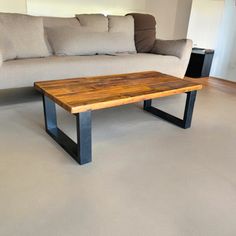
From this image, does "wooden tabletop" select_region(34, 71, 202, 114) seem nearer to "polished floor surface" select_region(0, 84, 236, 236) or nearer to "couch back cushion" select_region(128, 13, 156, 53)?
"polished floor surface" select_region(0, 84, 236, 236)

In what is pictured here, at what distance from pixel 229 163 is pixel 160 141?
0.48 m

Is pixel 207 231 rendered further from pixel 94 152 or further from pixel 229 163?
pixel 94 152

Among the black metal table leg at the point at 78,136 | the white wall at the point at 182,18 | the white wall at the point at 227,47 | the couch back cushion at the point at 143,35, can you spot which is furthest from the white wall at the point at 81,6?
the black metal table leg at the point at 78,136

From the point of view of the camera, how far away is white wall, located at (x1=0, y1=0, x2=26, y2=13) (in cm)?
328

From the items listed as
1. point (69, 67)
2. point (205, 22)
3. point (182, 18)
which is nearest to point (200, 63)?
point (205, 22)

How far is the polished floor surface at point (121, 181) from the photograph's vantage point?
3.44ft

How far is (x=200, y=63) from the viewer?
12.8 feet

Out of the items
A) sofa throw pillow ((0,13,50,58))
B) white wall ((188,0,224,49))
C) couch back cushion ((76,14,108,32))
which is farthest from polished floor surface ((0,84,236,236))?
white wall ((188,0,224,49))

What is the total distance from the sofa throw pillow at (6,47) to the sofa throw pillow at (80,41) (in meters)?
0.48

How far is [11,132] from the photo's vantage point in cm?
180

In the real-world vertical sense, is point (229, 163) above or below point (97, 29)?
below

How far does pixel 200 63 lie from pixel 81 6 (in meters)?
2.09

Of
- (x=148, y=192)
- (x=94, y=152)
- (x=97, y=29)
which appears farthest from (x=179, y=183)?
(x=97, y=29)

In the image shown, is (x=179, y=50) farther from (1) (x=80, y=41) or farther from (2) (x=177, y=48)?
(1) (x=80, y=41)
